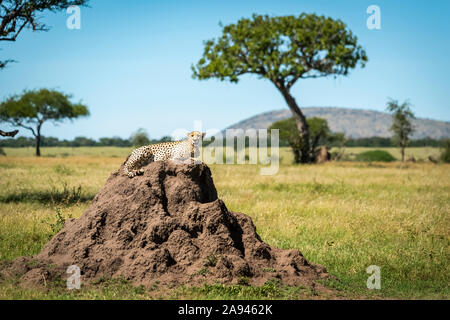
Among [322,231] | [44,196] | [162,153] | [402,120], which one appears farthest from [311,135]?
[162,153]

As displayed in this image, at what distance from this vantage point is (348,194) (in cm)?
1688

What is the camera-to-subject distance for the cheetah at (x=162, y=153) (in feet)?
24.9

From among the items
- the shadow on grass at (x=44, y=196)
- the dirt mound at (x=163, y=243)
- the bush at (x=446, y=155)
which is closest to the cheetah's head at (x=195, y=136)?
the dirt mound at (x=163, y=243)

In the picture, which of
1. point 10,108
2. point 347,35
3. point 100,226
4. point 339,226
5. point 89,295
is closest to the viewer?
point 89,295

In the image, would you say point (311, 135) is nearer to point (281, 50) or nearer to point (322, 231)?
point (281, 50)

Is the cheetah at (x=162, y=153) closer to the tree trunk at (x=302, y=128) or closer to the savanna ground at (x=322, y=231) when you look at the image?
the savanna ground at (x=322, y=231)

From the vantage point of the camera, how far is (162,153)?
7.78 m

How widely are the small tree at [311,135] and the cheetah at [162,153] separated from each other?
92.0 feet

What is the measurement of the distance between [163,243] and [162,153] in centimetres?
167

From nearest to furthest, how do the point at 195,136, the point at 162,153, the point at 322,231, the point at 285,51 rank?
the point at 195,136 → the point at 162,153 → the point at 322,231 → the point at 285,51
